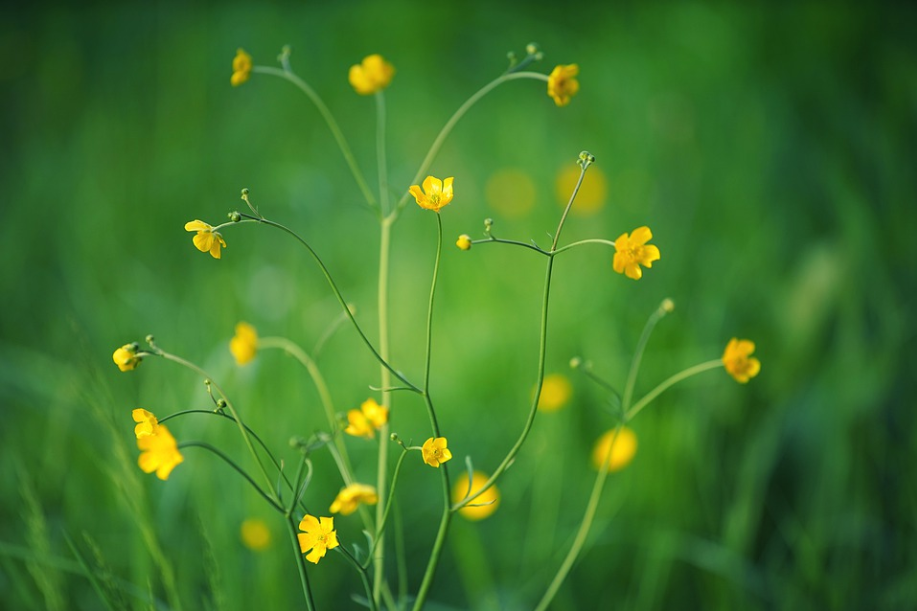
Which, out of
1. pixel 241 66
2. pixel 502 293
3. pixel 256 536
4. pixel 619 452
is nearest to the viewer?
pixel 241 66

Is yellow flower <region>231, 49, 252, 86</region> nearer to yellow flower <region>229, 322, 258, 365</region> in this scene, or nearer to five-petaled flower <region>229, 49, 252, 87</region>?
five-petaled flower <region>229, 49, 252, 87</region>

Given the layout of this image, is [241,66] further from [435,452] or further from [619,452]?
[619,452]

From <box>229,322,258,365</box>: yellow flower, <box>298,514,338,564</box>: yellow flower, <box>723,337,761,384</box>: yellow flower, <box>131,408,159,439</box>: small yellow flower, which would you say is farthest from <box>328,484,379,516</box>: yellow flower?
<box>723,337,761,384</box>: yellow flower

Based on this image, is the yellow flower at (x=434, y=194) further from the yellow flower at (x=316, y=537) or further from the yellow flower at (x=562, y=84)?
the yellow flower at (x=316, y=537)

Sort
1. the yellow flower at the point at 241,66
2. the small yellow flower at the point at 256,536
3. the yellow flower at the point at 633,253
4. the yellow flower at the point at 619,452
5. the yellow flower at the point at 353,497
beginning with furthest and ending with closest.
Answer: the yellow flower at the point at 619,452
the small yellow flower at the point at 256,536
the yellow flower at the point at 241,66
the yellow flower at the point at 633,253
the yellow flower at the point at 353,497

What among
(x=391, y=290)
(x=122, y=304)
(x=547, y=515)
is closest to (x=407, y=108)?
(x=391, y=290)

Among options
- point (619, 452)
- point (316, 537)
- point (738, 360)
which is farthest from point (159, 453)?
point (619, 452)

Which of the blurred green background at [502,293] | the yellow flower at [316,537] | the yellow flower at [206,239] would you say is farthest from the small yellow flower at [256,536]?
the yellow flower at [206,239]
